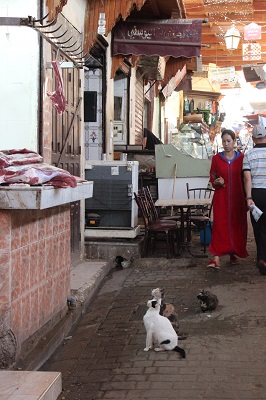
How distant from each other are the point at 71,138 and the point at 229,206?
242cm

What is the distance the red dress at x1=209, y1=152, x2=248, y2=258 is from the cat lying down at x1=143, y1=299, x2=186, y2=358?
358cm

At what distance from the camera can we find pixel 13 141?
6402mm

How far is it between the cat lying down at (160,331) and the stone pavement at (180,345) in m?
0.09

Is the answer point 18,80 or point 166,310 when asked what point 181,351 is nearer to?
point 166,310

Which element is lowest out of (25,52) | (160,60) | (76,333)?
(76,333)

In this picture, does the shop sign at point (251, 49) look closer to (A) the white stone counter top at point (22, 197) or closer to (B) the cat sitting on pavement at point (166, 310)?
(B) the cat sitting on pavement at point (166, 310)

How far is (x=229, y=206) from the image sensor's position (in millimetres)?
8711

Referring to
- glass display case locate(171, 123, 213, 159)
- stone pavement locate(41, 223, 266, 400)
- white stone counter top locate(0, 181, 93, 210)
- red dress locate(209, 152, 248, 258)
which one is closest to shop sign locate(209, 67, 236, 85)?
glass display case locate(171, 123, 213, 159)

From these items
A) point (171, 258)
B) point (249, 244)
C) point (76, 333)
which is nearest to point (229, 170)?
point (171, 258)

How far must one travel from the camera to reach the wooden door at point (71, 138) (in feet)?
24.3

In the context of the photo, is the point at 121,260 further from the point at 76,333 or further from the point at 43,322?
the point at 43,322

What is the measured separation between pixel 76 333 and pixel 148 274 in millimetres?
2585

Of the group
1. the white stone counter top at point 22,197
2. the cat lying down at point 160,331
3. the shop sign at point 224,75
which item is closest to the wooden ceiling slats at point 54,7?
the white stone counter top at point 22,197

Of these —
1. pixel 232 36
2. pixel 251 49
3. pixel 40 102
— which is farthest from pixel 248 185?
pixel 251 49
